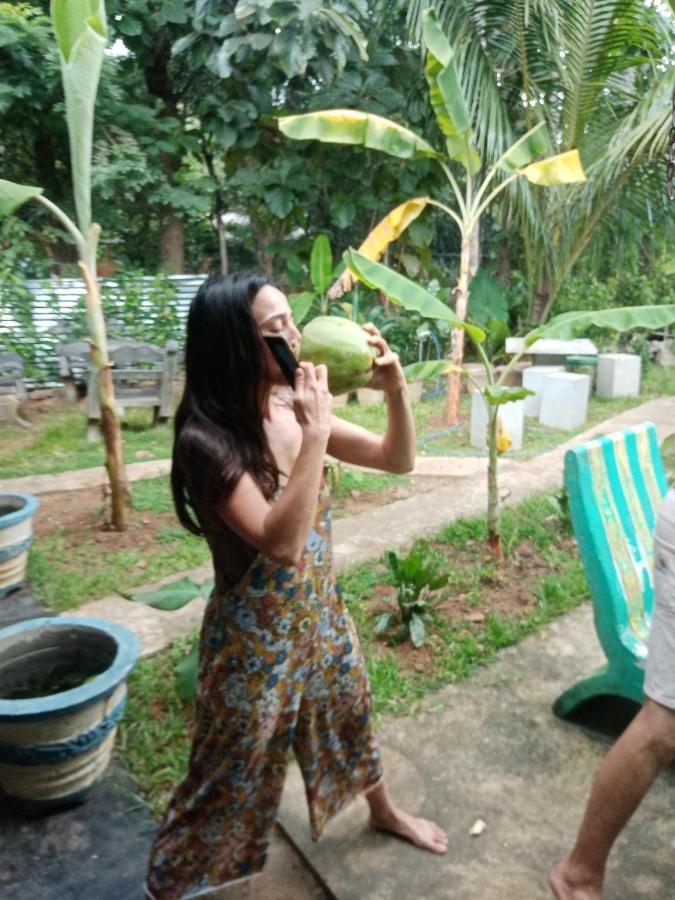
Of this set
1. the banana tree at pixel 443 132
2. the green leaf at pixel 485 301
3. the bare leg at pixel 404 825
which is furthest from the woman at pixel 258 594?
the green leaf at pixel 485 301

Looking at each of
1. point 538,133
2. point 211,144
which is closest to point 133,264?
point 211,144

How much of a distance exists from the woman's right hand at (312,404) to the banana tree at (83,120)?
2571 mm

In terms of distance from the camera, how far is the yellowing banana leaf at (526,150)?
5504mm

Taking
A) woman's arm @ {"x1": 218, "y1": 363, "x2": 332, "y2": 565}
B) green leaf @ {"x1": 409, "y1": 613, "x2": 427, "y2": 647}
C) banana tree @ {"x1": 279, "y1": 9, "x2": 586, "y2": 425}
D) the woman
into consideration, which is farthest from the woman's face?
banana tree @ {"x1": 279, "y1": 9, "x2": 586, "y2": 425}

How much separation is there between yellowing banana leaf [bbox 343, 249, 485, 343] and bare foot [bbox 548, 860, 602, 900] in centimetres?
209

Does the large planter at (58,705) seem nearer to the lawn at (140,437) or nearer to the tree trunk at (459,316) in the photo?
the lawn at (140,437)

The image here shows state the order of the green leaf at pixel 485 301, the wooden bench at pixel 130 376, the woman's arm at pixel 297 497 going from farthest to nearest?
the green leaf at pixel 485 301
the wooden bench at pixel 130 376
the woman's arm at pixel 297 497

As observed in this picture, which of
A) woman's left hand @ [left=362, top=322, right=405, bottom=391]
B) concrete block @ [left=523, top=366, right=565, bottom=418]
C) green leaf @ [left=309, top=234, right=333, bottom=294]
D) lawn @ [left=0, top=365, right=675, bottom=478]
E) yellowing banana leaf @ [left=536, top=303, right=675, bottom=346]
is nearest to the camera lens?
woman's left hand @ [left=362, top=322, right=405, bottom=391]

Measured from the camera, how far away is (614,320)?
3184mm

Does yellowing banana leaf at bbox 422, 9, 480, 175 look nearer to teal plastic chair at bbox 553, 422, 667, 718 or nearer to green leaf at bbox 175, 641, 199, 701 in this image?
teal plastic chair at bbox 553, 422, 667, 718

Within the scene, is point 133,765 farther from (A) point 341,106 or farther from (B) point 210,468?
(A) point 341,106

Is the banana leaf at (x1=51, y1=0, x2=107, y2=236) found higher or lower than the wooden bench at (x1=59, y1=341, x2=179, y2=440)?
higher

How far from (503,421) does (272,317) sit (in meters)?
5.19

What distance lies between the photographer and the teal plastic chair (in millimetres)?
2242
